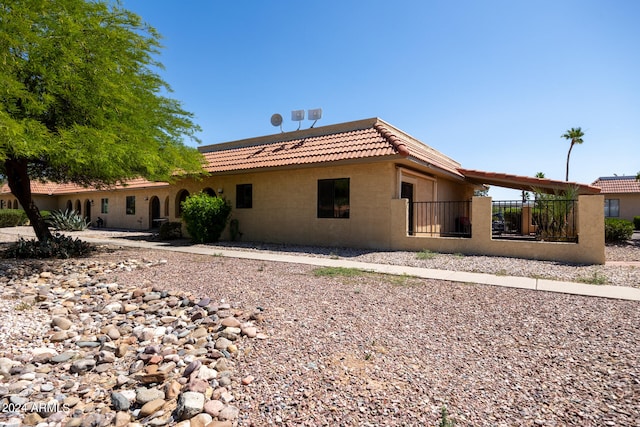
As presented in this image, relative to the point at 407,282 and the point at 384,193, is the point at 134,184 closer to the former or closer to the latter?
the point at 384,193

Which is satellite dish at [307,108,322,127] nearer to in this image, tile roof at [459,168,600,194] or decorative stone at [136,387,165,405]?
tile roof at [459,168,600,194]

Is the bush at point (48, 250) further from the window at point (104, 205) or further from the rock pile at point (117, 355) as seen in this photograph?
the window at point (104, 205)

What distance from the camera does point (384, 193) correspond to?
1243cm

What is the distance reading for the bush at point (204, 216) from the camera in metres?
14.7

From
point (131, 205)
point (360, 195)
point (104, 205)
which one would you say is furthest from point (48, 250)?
point (104, 205)

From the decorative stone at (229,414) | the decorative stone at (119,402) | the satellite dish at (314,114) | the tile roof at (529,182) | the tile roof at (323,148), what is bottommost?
the decorative stone at (119,402)

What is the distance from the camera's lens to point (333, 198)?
13664mm

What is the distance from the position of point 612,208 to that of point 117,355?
41.1 metres

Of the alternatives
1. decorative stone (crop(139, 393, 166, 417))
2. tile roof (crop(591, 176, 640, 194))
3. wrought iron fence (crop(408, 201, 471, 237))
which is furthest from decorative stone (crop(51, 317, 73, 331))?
tile roof (crop(591, 176, 640, 194))

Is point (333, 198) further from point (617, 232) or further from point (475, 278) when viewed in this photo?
point (617, 232)

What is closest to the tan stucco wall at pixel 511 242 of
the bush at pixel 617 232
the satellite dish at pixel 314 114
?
the satellite dish at pixel 314 114

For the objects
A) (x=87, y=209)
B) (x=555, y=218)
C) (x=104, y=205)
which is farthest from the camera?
(x=87, y=209)

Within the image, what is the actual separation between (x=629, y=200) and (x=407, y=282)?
36039 millimetres

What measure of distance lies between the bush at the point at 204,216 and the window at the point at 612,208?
35.1 meters
